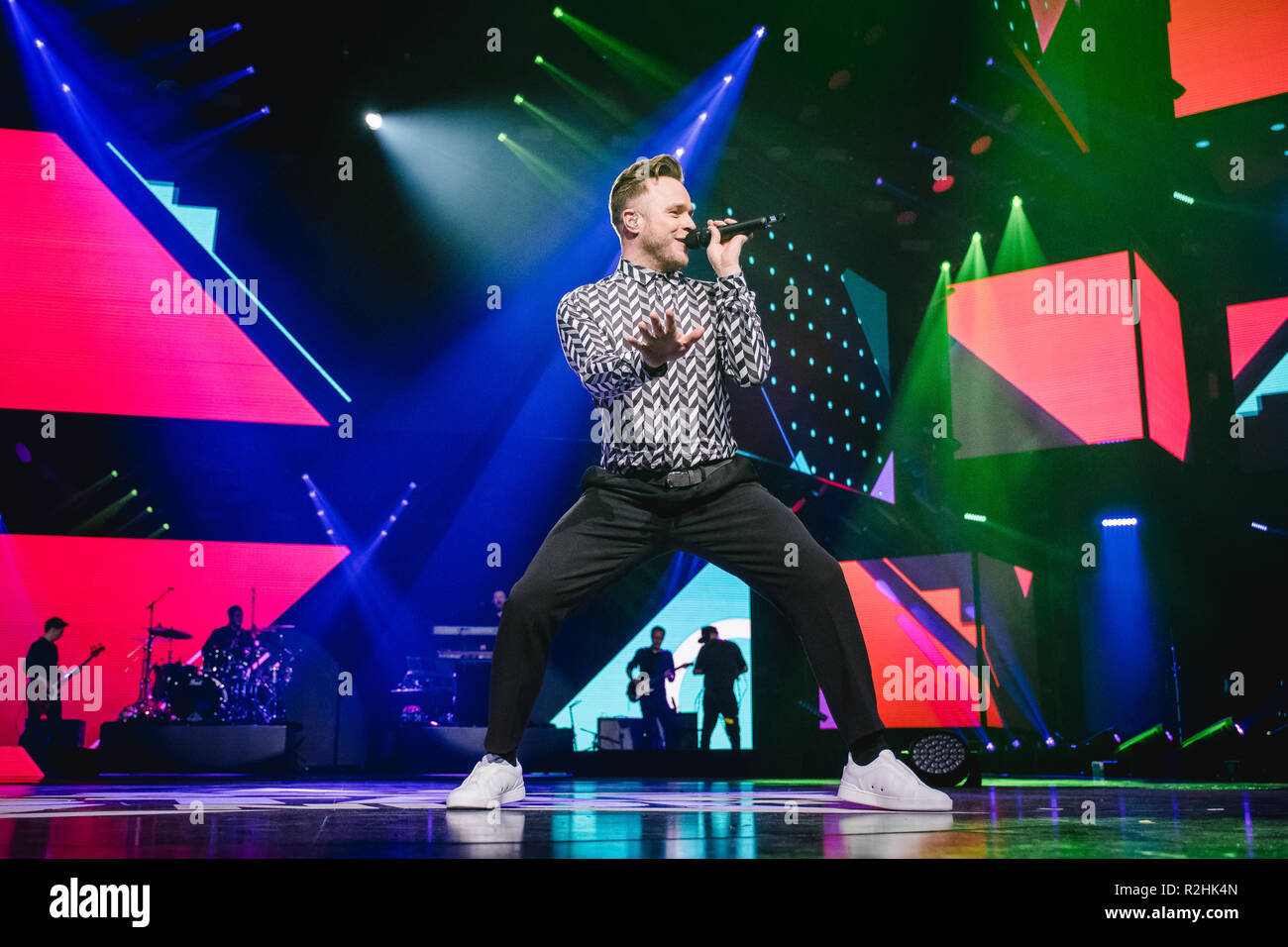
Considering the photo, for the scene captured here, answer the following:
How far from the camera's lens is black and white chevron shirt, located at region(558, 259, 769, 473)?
257 cm

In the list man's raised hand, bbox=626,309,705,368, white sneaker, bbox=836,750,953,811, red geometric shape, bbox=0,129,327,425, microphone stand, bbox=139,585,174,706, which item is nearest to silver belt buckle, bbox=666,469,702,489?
man's raised hand, bbox=626,309,705,368

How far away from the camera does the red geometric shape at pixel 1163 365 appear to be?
844cm

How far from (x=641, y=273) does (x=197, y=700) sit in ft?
24.3

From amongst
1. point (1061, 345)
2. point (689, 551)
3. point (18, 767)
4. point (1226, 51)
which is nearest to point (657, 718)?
point (1061, 345)

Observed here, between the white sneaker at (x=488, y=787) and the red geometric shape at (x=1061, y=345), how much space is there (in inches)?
298

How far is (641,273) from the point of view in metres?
2.82

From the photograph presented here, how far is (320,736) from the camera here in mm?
10867

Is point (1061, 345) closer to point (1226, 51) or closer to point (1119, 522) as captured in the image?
point (1119, 522)

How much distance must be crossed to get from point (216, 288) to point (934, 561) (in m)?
7.79

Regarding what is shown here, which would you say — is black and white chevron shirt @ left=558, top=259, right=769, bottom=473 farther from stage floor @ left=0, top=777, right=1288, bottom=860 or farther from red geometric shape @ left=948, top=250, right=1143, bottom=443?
red geometric shape @ left=948, top=250, right=1143, bottom=443

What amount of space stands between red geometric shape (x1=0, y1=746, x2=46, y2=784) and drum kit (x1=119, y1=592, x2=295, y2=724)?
80cm

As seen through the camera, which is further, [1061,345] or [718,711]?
[718,711]

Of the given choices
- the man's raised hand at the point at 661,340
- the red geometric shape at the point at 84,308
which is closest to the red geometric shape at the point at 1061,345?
the man's raised hand at the point at 661,340

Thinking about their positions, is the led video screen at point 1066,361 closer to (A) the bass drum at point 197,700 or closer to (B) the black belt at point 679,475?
(B) the black belt at point 679,475
